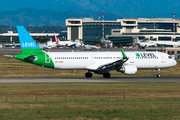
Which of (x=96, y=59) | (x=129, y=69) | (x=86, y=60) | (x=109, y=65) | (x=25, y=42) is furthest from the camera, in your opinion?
(x=96, y=59)

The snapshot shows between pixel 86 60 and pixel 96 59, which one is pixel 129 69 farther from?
pixel 86 60

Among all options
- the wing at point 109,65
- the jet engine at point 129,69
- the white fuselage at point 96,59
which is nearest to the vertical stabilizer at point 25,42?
the white fuselage at point 96,59

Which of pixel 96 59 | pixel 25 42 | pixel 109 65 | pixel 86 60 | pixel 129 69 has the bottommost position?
pixel 129 69

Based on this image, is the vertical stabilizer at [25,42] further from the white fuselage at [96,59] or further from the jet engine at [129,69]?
the jet engine at [129,69]

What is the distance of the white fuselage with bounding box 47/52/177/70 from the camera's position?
4997cm

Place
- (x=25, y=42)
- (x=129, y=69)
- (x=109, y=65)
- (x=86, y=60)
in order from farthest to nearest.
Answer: (x=86, y=60) < (x=25, y=42) < (x=109, y=65) < (x=129, y=69)

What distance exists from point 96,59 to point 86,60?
1.55m

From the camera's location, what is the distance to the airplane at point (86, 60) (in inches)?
1927

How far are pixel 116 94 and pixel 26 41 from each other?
21417mm

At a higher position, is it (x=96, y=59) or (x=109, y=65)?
(x=96, y=59)

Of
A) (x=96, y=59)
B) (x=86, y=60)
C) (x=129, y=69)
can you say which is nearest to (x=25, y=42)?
(x=86, y=60)

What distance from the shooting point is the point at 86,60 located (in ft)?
165

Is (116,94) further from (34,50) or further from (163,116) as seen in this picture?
(34,50)

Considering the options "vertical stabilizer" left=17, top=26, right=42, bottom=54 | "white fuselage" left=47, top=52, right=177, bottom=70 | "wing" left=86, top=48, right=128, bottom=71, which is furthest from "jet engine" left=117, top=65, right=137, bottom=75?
"vertical stabilizer" left=17, top=26, right=42, bottom=54
